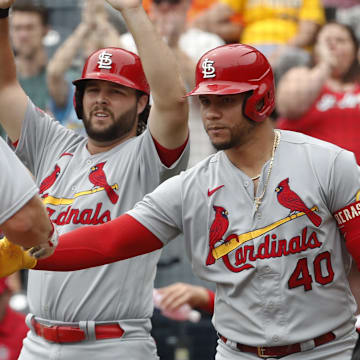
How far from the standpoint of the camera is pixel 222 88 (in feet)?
11.6

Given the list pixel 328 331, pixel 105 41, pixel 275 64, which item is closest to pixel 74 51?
pixel 105 41

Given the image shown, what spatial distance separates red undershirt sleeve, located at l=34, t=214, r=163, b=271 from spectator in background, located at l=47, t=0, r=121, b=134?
3.72 metres

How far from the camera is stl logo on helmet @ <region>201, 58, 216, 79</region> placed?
3.62 m

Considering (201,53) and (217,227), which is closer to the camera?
(217,227)

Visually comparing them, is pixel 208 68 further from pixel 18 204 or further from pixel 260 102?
pixel 18 204

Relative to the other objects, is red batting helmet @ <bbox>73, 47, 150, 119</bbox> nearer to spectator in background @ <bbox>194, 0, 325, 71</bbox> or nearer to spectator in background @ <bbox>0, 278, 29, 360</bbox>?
spectator in background @ <bbox>0, 278, 29, 360</bbox>

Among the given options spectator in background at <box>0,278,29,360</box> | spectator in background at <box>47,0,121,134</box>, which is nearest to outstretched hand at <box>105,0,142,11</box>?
spectator in background at <box>0,278,29,360</box>

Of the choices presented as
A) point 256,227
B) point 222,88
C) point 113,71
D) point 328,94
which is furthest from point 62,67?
point 256,227

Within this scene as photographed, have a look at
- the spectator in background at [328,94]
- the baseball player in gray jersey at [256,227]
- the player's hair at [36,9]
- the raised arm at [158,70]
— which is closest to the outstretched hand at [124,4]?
the raised arm at [158,70]

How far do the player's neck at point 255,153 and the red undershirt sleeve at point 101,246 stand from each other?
0.50 m

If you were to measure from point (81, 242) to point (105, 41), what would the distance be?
13.2 ft

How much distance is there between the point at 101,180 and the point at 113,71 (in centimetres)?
60

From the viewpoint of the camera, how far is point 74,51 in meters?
7.54

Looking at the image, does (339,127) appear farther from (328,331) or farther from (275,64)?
(328,331)
